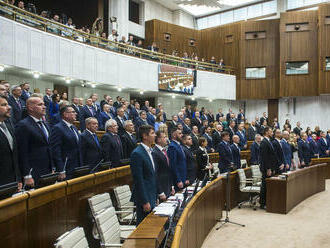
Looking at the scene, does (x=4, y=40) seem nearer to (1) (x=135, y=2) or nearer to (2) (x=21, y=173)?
(2) (x=21, y=173)

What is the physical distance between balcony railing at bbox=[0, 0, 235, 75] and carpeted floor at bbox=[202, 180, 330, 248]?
687cm

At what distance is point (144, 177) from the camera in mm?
3297

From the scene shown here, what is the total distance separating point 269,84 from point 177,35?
18.1 feet

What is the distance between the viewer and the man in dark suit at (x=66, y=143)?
148 inches

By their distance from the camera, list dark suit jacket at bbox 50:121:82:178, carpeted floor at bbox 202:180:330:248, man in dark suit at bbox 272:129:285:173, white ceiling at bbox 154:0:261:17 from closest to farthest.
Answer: dark suit jacket at bbox 50:121:82:178
carpeted floor at bbox 202:180:330:248
man in dark suit at bbox 272:129:285:173
white ceiling at bbox 154:0:261:17

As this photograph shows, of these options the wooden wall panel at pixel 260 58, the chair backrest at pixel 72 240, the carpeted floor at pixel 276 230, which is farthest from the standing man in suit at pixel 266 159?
the wooden wall panel at pixel 260 58

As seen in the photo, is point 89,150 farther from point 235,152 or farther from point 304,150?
point 304,150

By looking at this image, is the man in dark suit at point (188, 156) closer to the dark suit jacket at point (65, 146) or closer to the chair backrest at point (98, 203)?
the dark suit jacket at point (65, 146)

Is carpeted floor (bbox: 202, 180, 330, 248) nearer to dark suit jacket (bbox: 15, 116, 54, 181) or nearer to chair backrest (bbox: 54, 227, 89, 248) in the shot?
dark suit jacket (bbox: 15, 116, 54, 181)

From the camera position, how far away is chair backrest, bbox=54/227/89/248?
2020 mm

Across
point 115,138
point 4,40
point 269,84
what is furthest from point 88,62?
point 269,84

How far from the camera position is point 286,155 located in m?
7.53

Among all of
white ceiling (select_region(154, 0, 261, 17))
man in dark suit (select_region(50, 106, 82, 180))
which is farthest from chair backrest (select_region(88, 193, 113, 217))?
white ceiling (select_region(154, 0, 261, 17))

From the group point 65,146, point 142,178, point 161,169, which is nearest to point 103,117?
point 65,146
